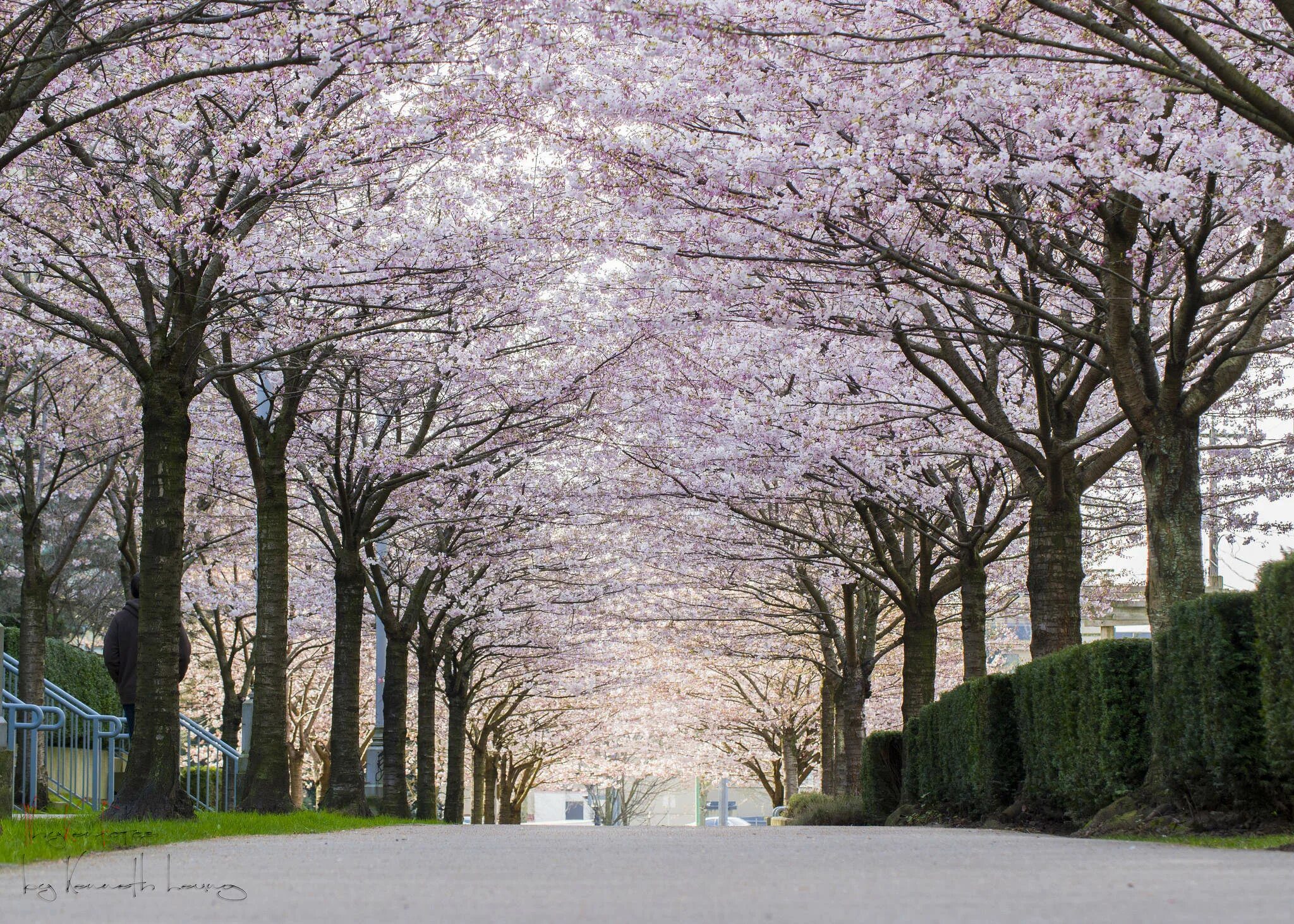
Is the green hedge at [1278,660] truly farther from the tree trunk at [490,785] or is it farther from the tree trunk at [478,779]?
the tree trunk at [490,785]

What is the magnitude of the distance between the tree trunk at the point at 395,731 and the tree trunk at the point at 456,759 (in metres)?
5.19

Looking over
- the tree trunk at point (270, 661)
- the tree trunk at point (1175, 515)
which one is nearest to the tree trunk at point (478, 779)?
the tree trunk at point (270, 661)

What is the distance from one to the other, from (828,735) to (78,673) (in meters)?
15.2

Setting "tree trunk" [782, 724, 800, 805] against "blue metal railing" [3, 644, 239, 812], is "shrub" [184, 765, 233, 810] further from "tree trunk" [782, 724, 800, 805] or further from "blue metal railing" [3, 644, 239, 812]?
"tree trunk" [782, 724, 800, 805]

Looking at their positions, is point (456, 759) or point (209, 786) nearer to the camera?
point (209, 786)

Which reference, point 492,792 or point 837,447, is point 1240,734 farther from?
point 492,792

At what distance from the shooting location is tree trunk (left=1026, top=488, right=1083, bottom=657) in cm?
1330

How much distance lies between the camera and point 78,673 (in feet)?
68.2

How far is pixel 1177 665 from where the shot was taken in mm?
8773

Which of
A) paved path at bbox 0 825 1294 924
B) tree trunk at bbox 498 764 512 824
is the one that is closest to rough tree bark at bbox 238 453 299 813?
paved path at bbox 0 825 1294 924

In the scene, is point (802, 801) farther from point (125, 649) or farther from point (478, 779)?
point (125, 649)

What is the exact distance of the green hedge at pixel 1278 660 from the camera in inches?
292

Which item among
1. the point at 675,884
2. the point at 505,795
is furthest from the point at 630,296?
the point at 505,795

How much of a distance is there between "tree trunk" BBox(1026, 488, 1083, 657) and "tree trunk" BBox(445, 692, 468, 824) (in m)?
15.1
